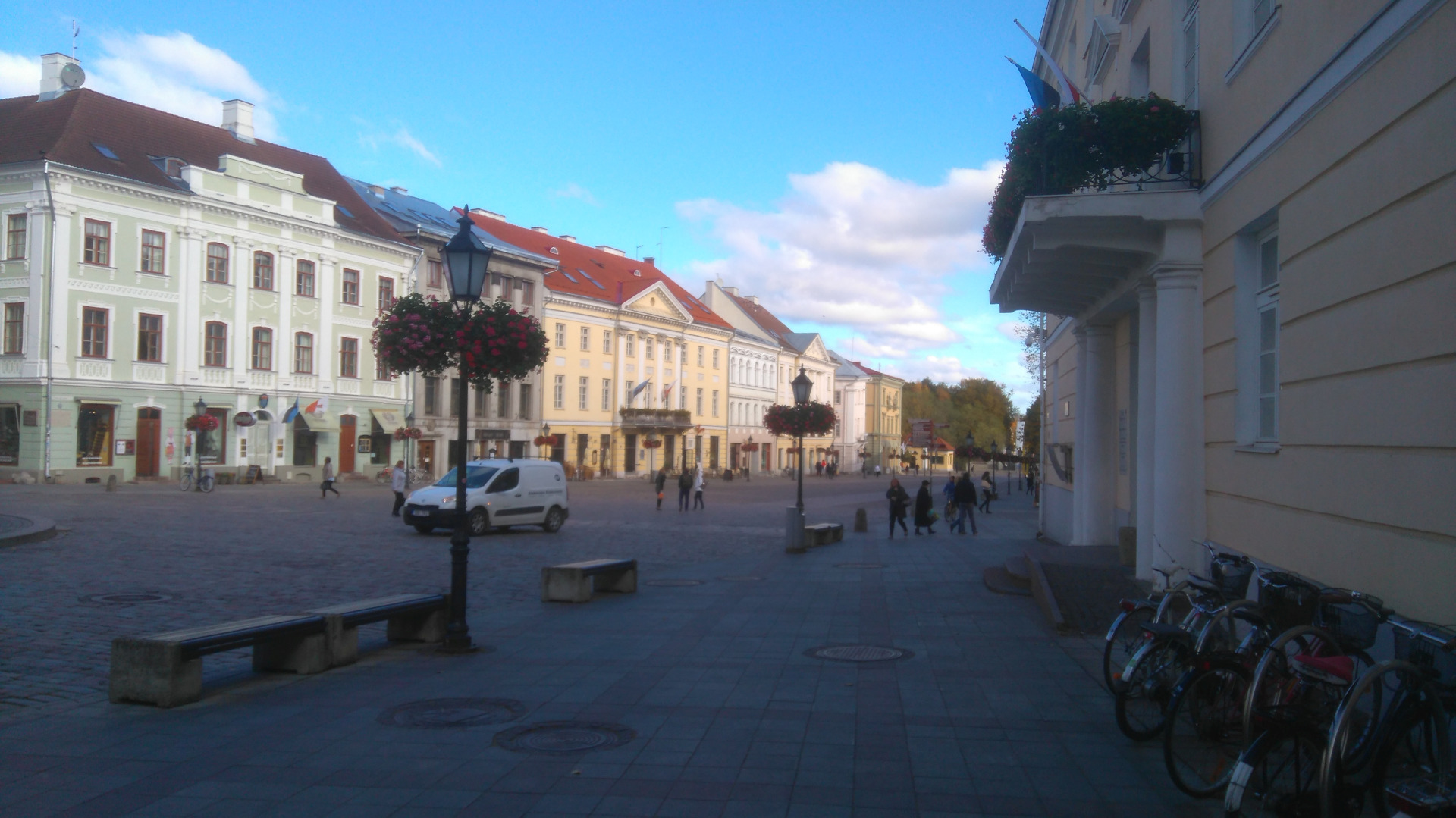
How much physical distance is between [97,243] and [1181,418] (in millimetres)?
42209

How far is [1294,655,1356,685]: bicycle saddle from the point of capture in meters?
5.14

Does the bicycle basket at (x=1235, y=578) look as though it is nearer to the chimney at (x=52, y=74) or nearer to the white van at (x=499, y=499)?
the white van at (x=499, y=499)

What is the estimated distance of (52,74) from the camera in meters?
44.6

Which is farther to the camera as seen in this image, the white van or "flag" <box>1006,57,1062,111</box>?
the white van

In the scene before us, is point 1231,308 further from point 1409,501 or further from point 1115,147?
point 1409,501

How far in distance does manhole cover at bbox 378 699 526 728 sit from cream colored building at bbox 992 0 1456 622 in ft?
18.2

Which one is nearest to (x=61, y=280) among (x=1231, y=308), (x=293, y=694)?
(x=293, y=694)

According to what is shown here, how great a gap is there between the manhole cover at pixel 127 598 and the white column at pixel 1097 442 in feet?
41.4

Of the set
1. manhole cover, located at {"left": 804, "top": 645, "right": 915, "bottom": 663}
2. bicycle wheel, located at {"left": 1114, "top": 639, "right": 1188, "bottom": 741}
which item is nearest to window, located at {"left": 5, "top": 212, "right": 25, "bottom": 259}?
manhole cover, located at {"left": 804, "top": 645, "right": 915, "bottom": 663}

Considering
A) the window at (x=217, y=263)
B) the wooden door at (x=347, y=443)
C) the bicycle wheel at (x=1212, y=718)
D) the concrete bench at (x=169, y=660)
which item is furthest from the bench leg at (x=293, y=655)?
the wooden door at (x=347, y=443)

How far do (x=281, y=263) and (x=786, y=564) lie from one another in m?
36.9

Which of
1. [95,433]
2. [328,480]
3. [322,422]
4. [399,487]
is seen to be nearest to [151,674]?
[399,487]

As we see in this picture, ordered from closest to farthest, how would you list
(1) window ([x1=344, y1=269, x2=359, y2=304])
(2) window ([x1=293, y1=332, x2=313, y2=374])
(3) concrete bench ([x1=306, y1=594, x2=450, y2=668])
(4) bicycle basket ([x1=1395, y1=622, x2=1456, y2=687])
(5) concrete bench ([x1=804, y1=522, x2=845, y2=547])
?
(4) bicycle basket ([x1=1395, y1=622, x2=1456, y2=687]), (3) concrete bench ([x1=306, y1=594, x2=450, y2=668]), (5) concrete bench ([x1=804, y1=522, x2=845, y2=547]), (2) window ([x1=293, y1=332, x2=313, y2=374]), (1) window ([x1=344, y1=269, x2=359, y2=304])

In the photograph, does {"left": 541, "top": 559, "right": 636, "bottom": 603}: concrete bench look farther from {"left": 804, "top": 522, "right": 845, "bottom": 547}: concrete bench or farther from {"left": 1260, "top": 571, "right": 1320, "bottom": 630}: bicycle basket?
{"left": 804, "top": 522, "right": 845, "bottom": 547}: concrete bench
